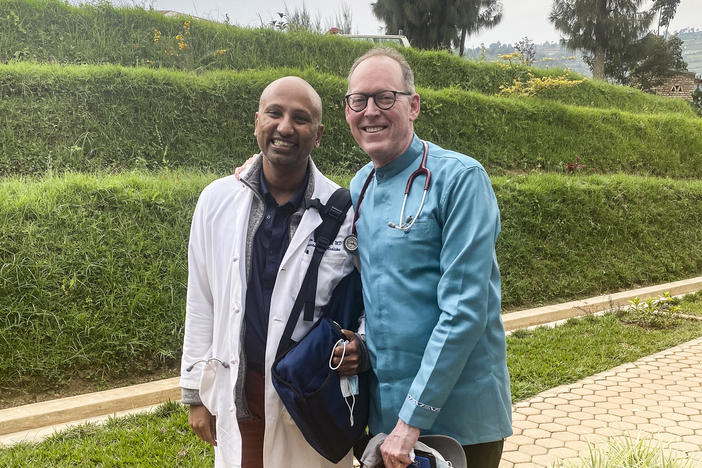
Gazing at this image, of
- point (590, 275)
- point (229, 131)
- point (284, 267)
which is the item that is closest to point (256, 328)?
point (284, 267)

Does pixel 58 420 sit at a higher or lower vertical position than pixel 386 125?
lower

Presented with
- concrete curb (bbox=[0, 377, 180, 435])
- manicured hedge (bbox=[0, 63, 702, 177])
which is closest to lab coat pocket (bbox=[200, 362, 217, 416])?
concrete curb (bbox=[0, 377, 180, 435])

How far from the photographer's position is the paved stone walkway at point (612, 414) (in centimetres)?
375

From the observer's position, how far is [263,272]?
210 cm

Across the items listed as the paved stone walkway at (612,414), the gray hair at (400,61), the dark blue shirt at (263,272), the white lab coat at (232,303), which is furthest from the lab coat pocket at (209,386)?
the paved stone walkway at (612,414)

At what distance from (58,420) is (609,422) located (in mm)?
3756

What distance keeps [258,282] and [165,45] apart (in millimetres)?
8533

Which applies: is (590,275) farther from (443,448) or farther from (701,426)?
(443,448)

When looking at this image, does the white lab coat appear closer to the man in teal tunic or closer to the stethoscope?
the stethoscope

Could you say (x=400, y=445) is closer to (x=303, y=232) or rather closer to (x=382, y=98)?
(x=303, y=232)

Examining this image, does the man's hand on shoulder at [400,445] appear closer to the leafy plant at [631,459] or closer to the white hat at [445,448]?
the white hat at [445,448]

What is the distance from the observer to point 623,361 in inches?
220

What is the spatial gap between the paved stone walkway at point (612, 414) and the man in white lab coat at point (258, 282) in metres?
2.04

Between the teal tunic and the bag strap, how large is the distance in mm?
156
